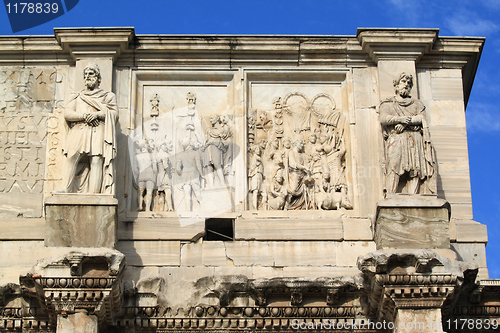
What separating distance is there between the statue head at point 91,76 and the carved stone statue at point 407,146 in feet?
13.9

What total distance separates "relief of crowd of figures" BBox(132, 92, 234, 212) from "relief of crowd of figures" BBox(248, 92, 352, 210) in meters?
0.45

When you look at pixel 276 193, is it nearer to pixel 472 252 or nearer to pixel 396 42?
pixel 472 252

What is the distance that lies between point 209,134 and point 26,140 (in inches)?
109

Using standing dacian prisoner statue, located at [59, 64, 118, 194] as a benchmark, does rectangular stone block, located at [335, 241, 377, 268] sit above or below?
below

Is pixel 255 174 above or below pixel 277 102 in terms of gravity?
below

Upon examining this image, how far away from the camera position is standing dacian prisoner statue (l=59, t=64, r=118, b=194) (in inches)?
677

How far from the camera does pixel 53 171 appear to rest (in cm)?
1800

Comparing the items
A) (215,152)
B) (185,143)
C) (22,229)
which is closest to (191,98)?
(185,143)

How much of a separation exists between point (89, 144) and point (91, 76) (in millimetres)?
1180

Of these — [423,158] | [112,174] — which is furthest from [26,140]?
[423,158]

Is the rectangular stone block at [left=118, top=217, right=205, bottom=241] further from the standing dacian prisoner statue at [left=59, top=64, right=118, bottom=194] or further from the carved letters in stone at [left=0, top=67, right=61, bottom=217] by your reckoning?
the carved letters in stone at [left=0, top=67, right=61, bottom=217]

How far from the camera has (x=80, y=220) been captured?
16688 mm

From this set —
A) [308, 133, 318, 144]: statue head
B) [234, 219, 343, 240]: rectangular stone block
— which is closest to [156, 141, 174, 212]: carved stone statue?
[234, 219, 343, 240]: rectangular stone block

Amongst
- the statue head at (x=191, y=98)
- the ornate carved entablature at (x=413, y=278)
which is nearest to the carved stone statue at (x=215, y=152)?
the statue head at (x=191, y=98)
